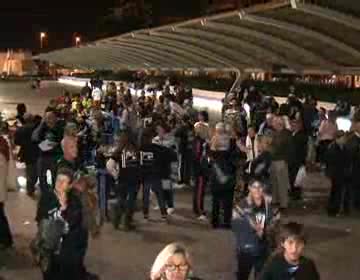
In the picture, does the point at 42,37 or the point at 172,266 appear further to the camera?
the point at 42,37

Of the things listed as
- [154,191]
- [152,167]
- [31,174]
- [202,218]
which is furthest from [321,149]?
[31,174]

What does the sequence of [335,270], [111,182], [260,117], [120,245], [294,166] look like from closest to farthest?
1. [335,270]
2. [120,245]
3. [111,182]
4. [294,166]
5. [260,117]

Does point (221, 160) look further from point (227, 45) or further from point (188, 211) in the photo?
point (227, 45)

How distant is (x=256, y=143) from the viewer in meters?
12.3

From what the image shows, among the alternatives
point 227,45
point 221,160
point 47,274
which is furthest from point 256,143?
point 227,45

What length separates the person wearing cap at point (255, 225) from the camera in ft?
22.8

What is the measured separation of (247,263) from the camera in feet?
23.5

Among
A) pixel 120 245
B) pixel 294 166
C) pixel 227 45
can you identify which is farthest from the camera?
pixel 227 45

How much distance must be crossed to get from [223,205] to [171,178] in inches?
59.6

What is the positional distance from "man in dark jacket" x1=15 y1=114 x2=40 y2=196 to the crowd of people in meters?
0.02

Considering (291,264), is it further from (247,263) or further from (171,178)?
(171,178)

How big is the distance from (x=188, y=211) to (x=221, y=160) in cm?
182

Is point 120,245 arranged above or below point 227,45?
below

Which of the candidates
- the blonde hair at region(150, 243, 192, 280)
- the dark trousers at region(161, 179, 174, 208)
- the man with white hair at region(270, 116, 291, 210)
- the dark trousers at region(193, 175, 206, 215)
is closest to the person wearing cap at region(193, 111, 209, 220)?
the dark trousers at region(193, 175, 206, 215)
